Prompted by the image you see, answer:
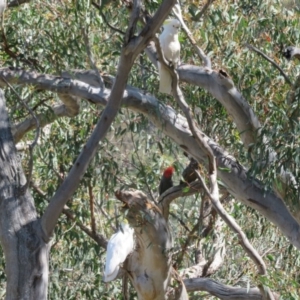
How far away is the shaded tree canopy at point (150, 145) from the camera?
3.82m

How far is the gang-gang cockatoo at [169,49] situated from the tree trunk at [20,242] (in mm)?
901

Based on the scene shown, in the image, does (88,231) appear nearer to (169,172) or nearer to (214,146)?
(169,172)

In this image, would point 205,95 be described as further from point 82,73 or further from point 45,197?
point 45,197

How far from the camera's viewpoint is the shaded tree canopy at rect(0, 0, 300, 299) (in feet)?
12.5

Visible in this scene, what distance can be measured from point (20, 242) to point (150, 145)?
86.9 inches

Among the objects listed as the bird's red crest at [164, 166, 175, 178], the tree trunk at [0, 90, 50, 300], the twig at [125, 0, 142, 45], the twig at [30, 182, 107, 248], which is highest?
the bird's red crest at [164, 166, 175, 178]

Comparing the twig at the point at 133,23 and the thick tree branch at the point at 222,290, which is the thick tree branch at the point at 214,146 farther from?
the twig at the point at 133,23

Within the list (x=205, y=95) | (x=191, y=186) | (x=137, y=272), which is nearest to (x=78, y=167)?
(x=137, y=272)

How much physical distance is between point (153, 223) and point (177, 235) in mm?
2272

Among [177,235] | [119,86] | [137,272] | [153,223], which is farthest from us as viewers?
[177,235]

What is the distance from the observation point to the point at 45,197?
5.66 metres

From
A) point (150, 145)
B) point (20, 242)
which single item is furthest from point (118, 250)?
point (150, 145)

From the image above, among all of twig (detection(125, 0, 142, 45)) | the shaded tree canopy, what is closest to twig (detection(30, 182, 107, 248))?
the shaded tree canopy

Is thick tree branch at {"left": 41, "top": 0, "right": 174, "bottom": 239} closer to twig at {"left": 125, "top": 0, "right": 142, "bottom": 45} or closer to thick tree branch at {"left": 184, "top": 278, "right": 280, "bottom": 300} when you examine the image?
twig at {"left": 125, "top": 0, "right": 142, "bottom": 45}
